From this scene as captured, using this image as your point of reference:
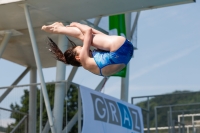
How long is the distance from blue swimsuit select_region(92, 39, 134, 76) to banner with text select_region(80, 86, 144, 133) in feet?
19.2

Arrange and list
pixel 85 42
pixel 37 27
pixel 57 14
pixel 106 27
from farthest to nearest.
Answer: pixel 106 27 → pixel 37 27 → pixel 57 14 → pixel 85 42

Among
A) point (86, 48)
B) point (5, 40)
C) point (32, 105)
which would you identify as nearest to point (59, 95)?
point (5, 40)

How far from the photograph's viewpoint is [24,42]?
742 inches

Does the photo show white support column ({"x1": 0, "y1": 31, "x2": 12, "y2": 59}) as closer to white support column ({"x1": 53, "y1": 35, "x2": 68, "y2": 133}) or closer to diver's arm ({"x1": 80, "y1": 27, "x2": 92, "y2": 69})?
white support column ({"x1": 53, "y1": 35, "x2": 68, "y2": 133})

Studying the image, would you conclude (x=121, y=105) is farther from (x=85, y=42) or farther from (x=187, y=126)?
(x=85, y=42)

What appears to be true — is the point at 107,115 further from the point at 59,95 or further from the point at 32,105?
the point at 32,105

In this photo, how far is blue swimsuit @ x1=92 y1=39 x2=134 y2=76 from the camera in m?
8.57

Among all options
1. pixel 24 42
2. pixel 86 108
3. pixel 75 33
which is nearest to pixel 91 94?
pixel 86 108

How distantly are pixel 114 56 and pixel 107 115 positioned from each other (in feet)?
24.3

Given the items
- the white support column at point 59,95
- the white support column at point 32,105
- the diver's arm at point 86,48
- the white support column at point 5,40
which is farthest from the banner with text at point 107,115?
the diver's arm at point 86,48

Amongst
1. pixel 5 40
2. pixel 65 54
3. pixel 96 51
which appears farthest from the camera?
pixel 5 40

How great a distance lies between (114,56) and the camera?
338 inches

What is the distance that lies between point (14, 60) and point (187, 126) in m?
6.95

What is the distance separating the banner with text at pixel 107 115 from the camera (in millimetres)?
14680
